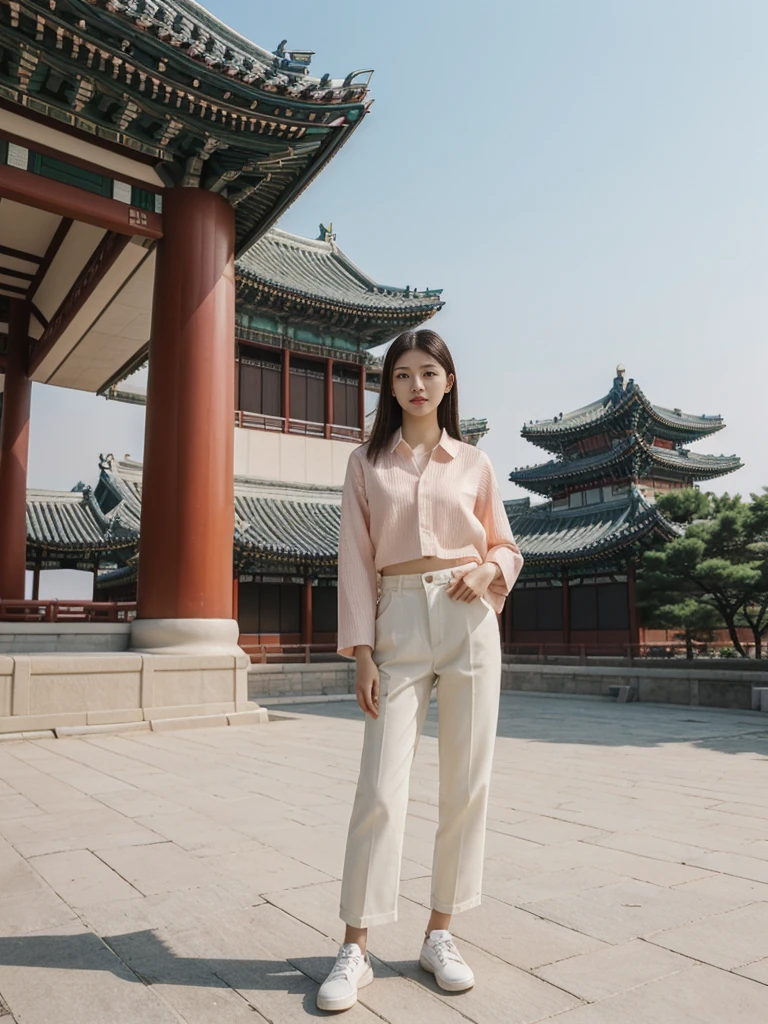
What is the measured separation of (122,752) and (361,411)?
48.5ft

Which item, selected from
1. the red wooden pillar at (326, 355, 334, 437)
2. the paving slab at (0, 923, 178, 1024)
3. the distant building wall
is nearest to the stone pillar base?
the paving slab at (0, 923, 178, 1024)

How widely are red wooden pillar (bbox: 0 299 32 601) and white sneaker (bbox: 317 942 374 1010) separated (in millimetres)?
13544

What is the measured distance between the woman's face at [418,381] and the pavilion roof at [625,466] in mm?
21875

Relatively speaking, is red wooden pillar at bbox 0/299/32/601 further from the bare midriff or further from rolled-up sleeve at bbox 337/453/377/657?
the bare midriff

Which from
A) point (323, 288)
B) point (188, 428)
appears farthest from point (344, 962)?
point (323, 288)

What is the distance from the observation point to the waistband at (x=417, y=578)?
7.52 feet

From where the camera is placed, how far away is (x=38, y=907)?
2.76m

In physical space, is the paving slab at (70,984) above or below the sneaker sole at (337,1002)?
below

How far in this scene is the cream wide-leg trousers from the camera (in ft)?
7.16

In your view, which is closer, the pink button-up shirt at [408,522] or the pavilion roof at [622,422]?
the pink button-up shirt at [408,522]

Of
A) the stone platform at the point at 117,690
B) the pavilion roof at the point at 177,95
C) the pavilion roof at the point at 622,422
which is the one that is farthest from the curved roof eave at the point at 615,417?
the stone platform at the point at 117,690

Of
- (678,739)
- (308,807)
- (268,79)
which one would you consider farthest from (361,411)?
(308,807)

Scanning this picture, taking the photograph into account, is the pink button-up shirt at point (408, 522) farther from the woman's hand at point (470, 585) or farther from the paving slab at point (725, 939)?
the paving slab at point (725, 939)

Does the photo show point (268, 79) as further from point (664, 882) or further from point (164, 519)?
point (664, 882)
